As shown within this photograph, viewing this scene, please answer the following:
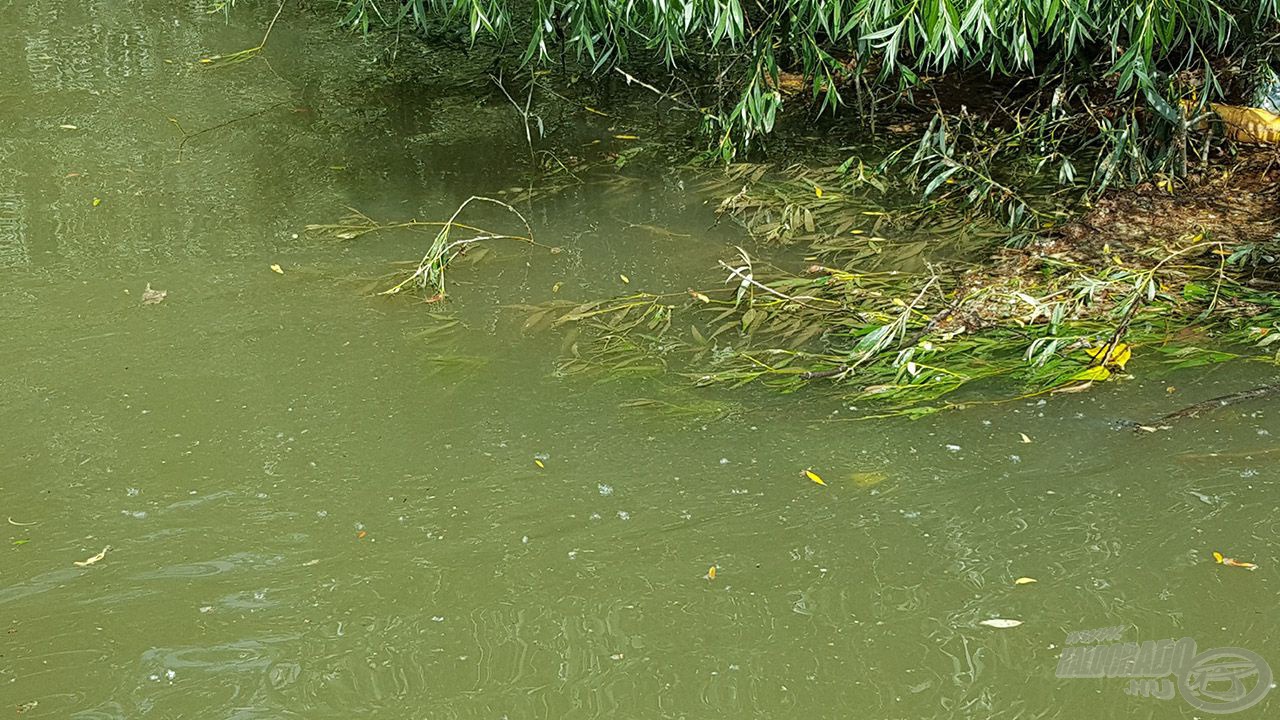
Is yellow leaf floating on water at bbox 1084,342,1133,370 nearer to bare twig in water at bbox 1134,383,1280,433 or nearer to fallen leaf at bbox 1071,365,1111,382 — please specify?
fallen leaf at bbox 1071,365,1111,382

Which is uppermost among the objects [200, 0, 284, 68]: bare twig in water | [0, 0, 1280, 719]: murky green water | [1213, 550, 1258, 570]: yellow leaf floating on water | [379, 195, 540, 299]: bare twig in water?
[200, 0, 284, 68]: bare twig in water

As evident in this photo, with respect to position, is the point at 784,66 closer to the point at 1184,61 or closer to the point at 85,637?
the point at 1184,61

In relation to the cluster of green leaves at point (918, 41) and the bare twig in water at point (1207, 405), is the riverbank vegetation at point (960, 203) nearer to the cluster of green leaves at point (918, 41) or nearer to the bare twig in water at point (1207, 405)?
the cluster of green leaves at point (918, 41)

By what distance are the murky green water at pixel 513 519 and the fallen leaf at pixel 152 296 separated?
0.11ft

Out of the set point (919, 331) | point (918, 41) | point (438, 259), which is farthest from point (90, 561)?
point (918, 41)

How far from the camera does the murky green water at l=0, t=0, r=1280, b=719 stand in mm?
2283

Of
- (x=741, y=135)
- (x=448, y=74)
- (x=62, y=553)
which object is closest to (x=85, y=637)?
(x=62, y=553)

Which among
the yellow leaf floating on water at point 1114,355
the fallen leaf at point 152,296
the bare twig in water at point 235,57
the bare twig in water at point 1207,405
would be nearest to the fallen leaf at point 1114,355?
the yellow leaf floating on water at point 1114,355

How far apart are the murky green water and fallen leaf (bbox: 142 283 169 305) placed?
0.11ft

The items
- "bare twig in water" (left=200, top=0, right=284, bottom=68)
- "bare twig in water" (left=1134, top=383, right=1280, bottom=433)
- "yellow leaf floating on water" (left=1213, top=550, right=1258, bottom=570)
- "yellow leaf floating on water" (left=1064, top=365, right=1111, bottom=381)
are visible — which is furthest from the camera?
"bare twig in water" (left=200, top=0, right=284, bottom=68)

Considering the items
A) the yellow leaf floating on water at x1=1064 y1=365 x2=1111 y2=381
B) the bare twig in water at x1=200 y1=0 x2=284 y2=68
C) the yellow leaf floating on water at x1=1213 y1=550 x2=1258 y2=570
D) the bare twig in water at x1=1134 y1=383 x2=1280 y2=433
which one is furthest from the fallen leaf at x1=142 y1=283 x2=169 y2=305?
the yellow leaf floating on water at x1=1213 y1=550 x2=1258 y2=570

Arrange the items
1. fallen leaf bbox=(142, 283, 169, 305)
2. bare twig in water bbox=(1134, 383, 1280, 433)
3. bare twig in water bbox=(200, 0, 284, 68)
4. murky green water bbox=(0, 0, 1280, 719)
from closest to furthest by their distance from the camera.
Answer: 1. murky green water bbox=(0, 0, 1280, 719)
2. bare twig in water bbox=(1134, 383, 1280, 433)
3. fallen leaf bbox=(142, 283, 169, 305)
4. bare twig in water bbox=(200, 0, 284, 68)

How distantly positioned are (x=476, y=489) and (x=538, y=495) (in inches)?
5.5

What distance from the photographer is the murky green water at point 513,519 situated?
7.49ft
